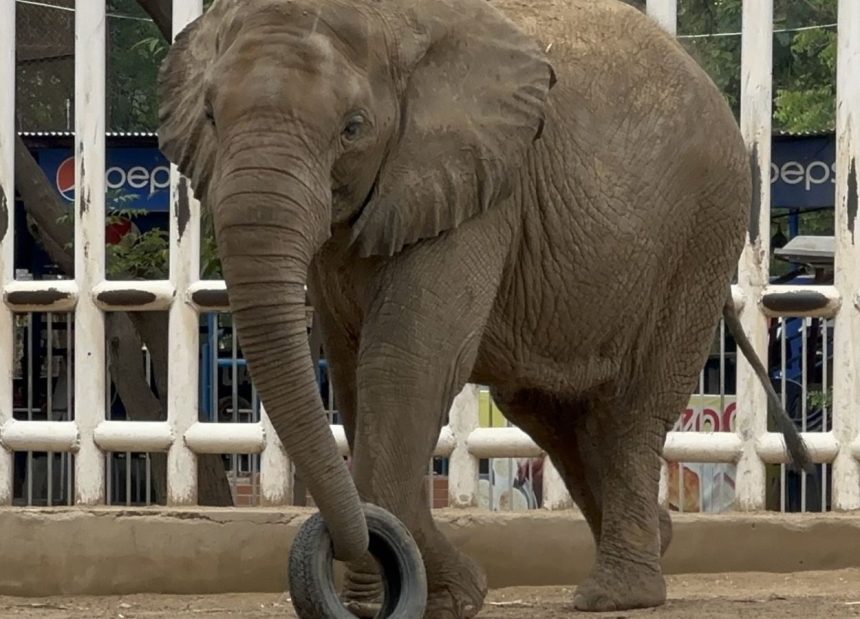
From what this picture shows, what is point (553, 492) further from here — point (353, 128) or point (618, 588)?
point (353, 128)

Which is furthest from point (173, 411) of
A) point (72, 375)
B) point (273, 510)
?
point (72, 375)

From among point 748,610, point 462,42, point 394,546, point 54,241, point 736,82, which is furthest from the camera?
point 736,82

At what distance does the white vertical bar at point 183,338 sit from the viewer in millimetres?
8102

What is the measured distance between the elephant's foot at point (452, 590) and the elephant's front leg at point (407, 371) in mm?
614

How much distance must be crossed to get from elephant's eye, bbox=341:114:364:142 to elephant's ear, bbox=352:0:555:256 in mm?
222

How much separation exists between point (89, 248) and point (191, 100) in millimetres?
2549

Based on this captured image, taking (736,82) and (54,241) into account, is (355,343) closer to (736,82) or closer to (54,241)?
(54,241)

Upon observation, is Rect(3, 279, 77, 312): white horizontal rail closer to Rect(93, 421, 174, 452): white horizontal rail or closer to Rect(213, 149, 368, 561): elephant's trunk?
Rect(93, 421, 174, 452): white horizontal rail

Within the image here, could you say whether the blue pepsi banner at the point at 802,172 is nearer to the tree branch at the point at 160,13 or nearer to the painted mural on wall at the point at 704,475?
the painted mural on wall at the point at 704,475

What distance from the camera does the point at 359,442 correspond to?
568 centimetres

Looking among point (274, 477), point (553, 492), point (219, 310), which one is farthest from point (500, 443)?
point (219, 310)

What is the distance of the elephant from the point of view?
16.7 feet

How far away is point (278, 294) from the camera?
499 cm

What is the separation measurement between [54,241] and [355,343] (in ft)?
17.1
